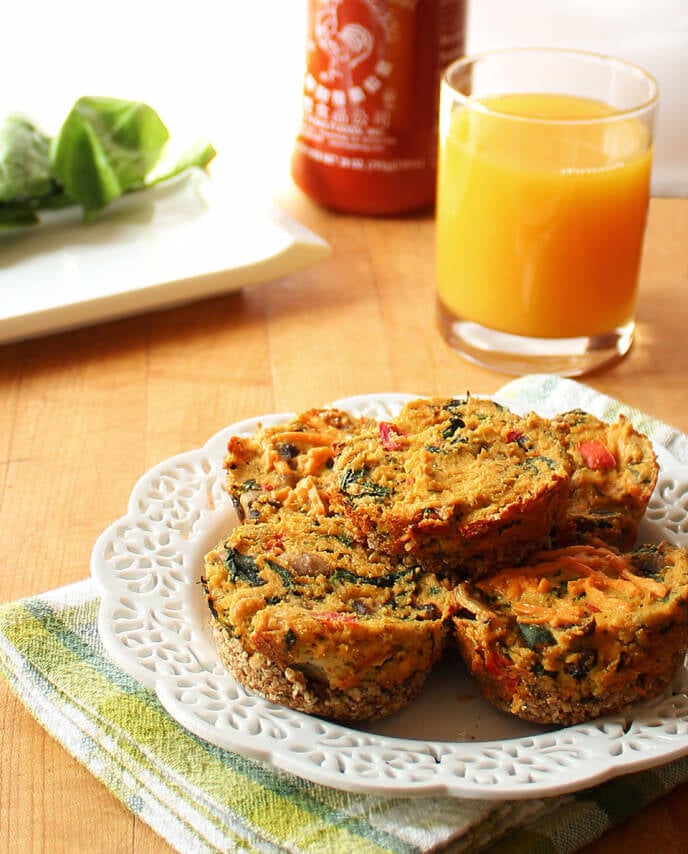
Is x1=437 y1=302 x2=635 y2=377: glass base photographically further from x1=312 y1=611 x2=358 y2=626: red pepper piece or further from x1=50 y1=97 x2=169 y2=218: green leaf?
x1=312 y1=611 x2=358 y2=626: red pepper piece

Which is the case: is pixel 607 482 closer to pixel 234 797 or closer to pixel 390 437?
pixel 390 437

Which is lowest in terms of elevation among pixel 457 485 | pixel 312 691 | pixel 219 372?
pixel 219 372

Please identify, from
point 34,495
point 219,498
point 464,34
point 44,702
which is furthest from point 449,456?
point 464,34

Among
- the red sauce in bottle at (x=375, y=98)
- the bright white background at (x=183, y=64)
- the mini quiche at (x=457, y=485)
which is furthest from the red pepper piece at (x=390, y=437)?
the bright white background at (x=183, y=64)

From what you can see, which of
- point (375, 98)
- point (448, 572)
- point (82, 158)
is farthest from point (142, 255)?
point (448, 572)

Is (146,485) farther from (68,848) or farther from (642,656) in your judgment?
(642,656)

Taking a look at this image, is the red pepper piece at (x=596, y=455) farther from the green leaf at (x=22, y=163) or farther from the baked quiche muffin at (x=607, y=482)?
the green leaf at (x=22, y=163)
